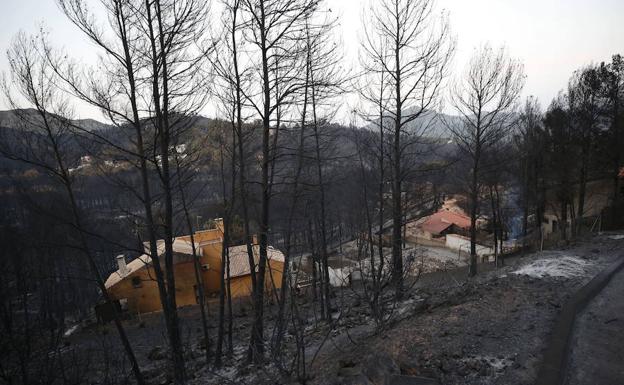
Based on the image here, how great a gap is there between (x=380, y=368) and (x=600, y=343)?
3670 millimetres

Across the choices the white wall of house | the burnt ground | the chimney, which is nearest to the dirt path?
the burnt ground

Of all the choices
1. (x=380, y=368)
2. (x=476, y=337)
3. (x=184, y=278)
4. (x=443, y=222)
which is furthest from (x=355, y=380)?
(x=443, y=222)

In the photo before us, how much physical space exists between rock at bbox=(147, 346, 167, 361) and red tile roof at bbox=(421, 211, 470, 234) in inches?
1041

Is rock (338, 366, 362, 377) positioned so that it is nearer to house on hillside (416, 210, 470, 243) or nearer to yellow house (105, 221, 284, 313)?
yellow house (105, 221, 284, 313)

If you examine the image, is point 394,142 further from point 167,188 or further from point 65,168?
point 65,168

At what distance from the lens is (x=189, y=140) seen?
794 cm

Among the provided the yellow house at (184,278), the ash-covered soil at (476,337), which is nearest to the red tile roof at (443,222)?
the yellow house at (184,278)

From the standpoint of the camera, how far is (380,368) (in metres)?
4.78

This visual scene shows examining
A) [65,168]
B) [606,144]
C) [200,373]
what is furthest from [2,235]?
[606,144]

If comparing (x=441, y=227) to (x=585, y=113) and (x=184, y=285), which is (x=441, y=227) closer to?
(x=585, y=113)

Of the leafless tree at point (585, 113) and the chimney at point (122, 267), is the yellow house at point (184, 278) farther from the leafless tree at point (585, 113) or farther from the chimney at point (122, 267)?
the leafless tree at point (585, 113)

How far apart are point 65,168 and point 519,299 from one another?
11227 mm

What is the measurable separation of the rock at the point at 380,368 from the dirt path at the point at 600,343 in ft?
7.50

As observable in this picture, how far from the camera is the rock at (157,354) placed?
1199 centimetres
